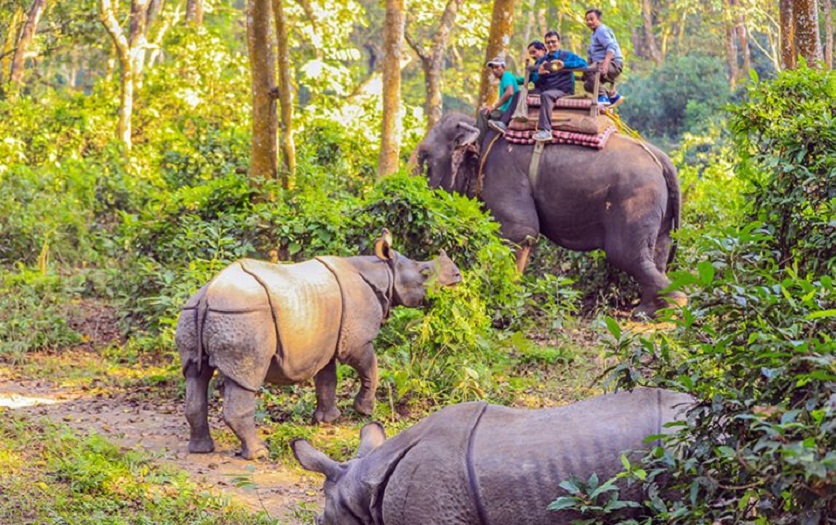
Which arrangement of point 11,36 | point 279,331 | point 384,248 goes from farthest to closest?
1. point 11,36
2. point 384,248
3. point 279,331

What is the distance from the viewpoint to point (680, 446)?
467 centimetres

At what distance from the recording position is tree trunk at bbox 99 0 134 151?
19422 mm

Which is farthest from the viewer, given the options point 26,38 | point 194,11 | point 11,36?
point 11,36

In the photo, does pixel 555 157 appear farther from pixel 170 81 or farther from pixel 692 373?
pixel 170 81

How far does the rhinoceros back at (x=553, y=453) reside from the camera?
4902 mm

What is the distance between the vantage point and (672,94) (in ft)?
103

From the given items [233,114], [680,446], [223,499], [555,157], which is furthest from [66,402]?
[233,114]

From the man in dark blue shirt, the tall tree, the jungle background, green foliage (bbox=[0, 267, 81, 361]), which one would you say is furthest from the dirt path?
the tall tree

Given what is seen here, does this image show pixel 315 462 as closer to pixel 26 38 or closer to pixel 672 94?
pixel 26 38

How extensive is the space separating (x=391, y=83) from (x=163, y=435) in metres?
6.59

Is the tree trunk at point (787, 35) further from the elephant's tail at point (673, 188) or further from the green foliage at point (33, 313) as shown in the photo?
the green foliage at point (33, 313)

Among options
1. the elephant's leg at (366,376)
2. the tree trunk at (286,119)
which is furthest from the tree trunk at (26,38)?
the elephant's leg at (366,376)

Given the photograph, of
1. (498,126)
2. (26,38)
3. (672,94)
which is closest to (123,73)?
(26,38)

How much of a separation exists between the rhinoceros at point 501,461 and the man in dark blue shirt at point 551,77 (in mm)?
7475
